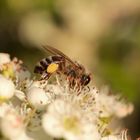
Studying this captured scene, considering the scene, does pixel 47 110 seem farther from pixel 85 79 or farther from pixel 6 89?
pixel 85 79

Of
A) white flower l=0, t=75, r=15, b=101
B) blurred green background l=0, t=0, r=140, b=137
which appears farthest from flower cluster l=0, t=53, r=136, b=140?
blurred green background l=0, t=0, r=140, b=137

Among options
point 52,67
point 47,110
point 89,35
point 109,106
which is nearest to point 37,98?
point 47,110

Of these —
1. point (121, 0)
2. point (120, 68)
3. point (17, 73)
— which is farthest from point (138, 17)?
point (17, 73)

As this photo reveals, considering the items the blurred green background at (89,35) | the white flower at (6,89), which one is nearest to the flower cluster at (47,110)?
the white flower at (6,89)

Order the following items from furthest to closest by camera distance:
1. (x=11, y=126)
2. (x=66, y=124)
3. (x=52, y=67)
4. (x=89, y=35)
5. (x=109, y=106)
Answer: (x=89, y=35)
(x=109, y=106)
(x=52, y=67)
(x=66, y=124)
(x=11, y=126)

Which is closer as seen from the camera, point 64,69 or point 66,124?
point 66,124

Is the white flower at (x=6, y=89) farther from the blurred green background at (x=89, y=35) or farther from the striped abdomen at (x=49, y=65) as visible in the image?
the blurred green background at (x=89, y=35)

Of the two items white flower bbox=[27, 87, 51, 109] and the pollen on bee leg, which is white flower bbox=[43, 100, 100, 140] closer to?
white flower bbox=[27, 87, 51, 109]
